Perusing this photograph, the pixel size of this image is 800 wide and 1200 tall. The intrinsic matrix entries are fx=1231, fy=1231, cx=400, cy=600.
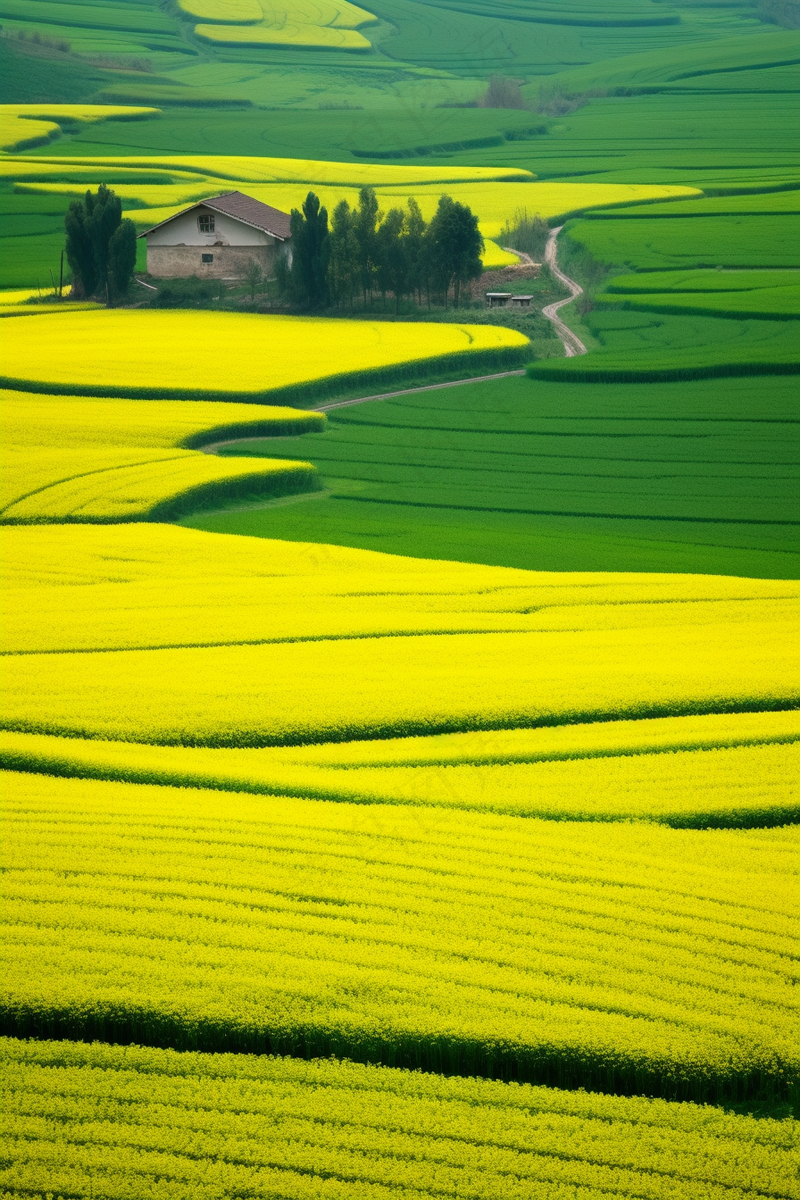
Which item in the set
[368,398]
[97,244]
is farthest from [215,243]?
[368,398]

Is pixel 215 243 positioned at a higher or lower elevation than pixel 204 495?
higher

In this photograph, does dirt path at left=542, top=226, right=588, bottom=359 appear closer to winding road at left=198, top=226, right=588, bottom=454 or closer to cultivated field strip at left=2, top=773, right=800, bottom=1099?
winding road at left=198, top=226, right=588, bottom=454

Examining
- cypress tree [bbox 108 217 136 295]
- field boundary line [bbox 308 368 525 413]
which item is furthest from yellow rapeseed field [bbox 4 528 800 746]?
cypress tree [bbox 108 217 136 295]

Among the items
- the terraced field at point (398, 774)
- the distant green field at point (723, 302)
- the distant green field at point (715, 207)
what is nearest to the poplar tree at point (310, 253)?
the terraced field at point (398, 774)

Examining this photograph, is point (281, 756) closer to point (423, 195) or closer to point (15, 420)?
point (15, 420)

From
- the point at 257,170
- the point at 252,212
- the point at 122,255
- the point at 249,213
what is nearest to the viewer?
the point at 122,255

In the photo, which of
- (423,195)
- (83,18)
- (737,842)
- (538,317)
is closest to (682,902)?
(737,842)

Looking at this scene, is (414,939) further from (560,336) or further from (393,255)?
(393,255)
